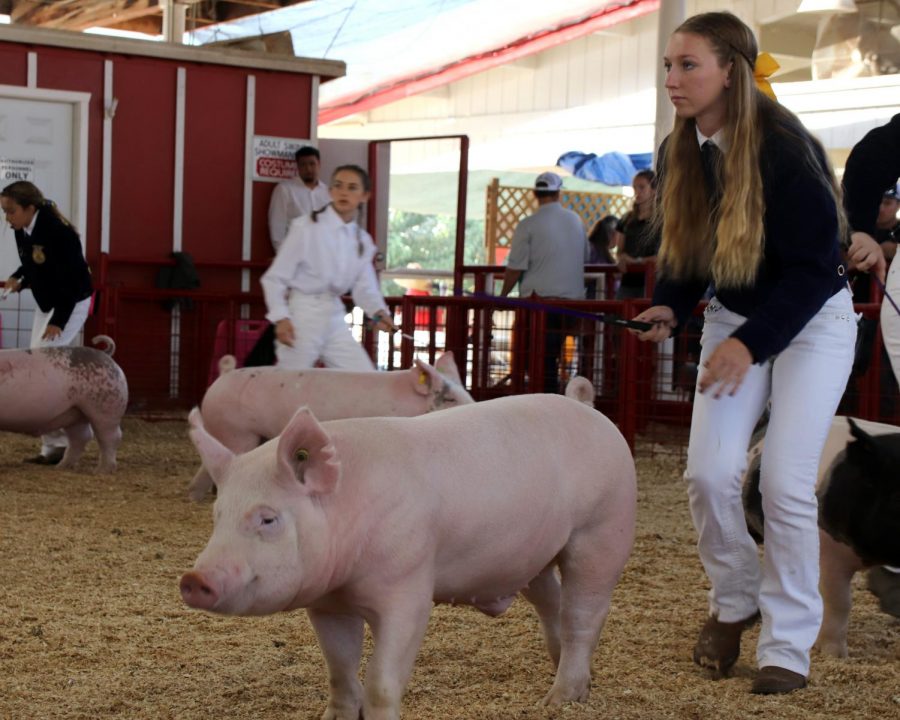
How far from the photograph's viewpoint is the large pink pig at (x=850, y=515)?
3467 millimetres

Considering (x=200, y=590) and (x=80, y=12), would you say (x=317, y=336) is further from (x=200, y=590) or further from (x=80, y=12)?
(x=80, y=12)

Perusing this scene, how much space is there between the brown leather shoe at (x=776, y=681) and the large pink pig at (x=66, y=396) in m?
4.57

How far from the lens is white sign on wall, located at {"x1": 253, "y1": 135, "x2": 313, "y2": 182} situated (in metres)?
10.7

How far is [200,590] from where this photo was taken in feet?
7.29

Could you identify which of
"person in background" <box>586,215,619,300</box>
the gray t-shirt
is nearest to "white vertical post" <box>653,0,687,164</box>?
the gray t-shirt

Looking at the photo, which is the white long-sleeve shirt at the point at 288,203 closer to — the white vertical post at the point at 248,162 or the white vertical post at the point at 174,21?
the white vertical post at the point at 248,162

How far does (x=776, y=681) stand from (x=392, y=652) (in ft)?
3.23

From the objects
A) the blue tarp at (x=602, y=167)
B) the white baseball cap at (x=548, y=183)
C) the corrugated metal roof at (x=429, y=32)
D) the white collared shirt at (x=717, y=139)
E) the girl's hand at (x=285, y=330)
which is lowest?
the girl's hand at (x=285, y=330)

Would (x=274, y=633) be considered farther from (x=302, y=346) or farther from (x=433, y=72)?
(x=433, y=72)

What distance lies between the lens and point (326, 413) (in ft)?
18.5

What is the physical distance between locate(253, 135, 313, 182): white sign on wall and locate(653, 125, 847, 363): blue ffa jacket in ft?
26.5

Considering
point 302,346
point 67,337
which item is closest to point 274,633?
point 302,346

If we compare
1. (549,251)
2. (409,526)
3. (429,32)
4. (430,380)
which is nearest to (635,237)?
(549,251)

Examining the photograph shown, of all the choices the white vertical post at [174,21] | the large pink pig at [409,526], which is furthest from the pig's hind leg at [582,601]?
the white vertical post at [174,21]
